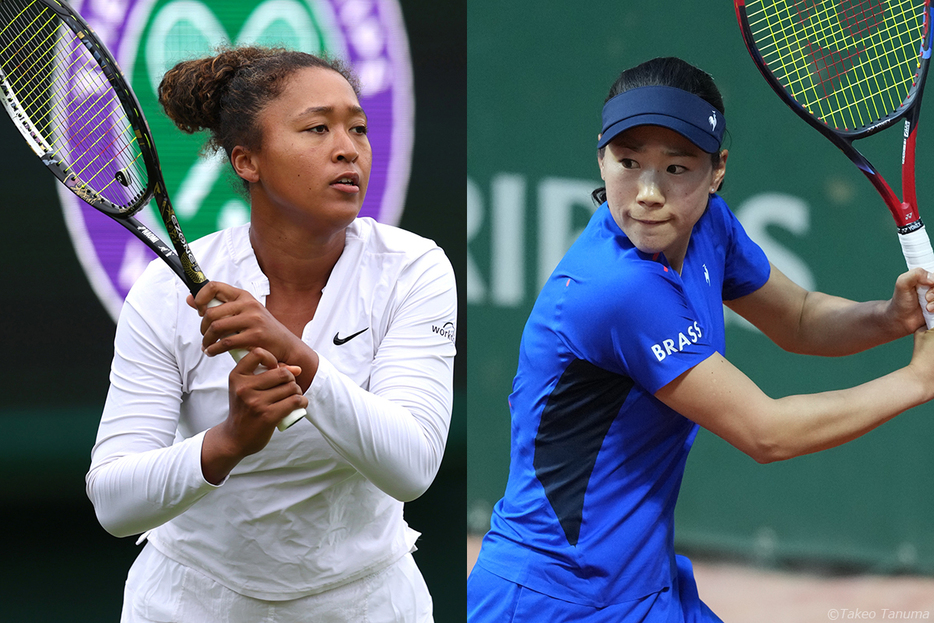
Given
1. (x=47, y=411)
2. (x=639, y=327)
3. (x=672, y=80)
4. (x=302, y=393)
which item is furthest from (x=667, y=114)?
(x=47, y=411)

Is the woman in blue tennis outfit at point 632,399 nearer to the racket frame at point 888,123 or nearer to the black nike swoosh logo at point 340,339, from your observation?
the racket frame at point 888,123

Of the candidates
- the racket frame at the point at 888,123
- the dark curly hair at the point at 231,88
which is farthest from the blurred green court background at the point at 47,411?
the racket frame at the point at 888,123

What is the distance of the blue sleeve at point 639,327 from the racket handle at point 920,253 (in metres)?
0.46

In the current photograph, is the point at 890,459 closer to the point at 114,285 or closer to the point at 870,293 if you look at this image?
the point at 870,293

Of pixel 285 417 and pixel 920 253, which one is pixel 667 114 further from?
pixel 285 417

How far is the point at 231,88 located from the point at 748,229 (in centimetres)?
268

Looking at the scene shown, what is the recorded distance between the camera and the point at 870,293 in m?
3.98

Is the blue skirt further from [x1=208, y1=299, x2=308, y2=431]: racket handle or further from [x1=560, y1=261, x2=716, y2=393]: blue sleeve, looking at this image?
[x1=208, y1=299, x2=308, y2=431]: racket handle

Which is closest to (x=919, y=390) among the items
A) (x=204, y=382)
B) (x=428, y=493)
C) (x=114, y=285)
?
(x=204, y=382)

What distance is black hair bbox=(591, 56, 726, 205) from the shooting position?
1.76 metres

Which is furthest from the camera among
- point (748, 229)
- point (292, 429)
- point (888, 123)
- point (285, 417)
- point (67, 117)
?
point (748, 229)

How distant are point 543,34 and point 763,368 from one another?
63.0 inches

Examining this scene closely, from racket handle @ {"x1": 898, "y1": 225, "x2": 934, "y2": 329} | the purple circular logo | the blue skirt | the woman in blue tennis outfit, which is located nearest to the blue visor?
the woman in blue tennis outfit

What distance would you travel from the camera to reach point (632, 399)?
5.71ft
